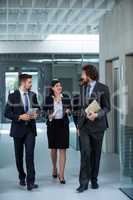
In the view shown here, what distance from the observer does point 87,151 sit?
591 cm

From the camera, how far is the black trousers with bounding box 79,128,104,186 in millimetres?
5914

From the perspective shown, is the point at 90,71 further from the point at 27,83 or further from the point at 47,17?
the point at 47,17

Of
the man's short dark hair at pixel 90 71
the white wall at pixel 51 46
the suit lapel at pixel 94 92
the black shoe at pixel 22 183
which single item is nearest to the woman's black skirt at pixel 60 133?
the black shoe at pixel 22 183

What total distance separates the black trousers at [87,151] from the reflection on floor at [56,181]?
221 mm

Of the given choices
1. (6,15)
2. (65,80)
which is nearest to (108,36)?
(6,15)

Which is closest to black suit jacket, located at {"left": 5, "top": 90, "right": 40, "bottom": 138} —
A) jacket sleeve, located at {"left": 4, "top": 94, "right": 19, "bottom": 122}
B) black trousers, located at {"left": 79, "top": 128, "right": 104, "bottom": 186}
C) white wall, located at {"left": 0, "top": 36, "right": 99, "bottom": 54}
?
jacket sleeve, located at {"left": 4, "top": 94, "right": 19, "bottom": 122}

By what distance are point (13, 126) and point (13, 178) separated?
1.22m

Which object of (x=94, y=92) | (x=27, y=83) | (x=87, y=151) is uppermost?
(x=27, y=83)

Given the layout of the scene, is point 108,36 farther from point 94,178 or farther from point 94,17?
point 94,178

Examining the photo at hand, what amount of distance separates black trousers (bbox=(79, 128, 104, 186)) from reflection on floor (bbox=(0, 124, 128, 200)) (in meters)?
0.22

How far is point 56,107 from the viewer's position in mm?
6551

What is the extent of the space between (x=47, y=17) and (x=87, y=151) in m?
5.59

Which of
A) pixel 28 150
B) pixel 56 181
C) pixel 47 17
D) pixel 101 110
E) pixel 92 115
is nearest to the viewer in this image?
pixel 92 115

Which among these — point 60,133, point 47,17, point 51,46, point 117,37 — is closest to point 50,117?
point 60,133
